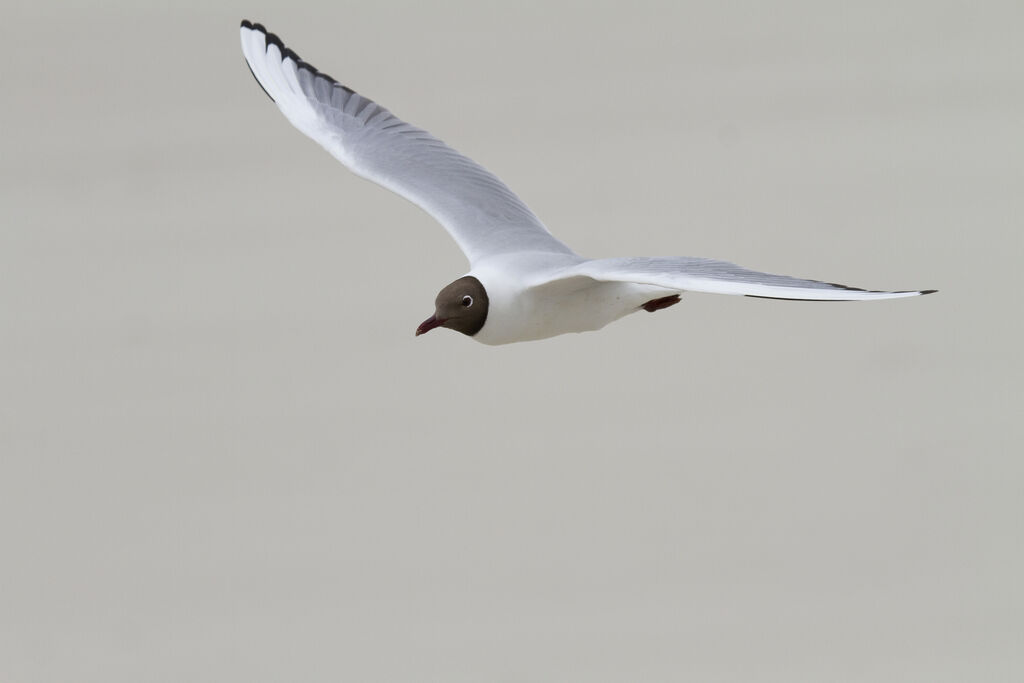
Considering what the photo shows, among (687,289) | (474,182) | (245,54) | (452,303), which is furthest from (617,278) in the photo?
(245,54)

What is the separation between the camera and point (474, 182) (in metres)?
5.94

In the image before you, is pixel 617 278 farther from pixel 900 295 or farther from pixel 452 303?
pixel 900 295

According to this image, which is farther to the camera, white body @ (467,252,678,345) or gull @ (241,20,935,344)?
white body @ (467,252,678,345)

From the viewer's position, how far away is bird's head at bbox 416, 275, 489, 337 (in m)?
5.03

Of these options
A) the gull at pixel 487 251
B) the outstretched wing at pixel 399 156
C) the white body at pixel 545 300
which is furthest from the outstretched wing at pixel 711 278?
the outstretched wing at pixel 399 156

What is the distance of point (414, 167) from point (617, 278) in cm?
157

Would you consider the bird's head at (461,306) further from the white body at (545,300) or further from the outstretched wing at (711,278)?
the outstretched wing at (711,278)

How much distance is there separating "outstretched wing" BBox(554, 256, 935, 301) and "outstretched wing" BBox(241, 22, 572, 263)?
770mm

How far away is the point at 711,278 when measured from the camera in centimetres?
436

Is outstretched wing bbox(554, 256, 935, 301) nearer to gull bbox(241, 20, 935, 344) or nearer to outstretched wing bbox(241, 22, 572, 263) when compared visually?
gull bbox(241, 20, 935, 344)

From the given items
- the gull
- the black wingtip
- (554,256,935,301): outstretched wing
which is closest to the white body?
the gull

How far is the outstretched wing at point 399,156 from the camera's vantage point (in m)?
5.59

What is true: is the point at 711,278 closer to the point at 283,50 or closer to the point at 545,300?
the point at 545,300

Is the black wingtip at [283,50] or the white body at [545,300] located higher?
the black wingtip at [283,50]
